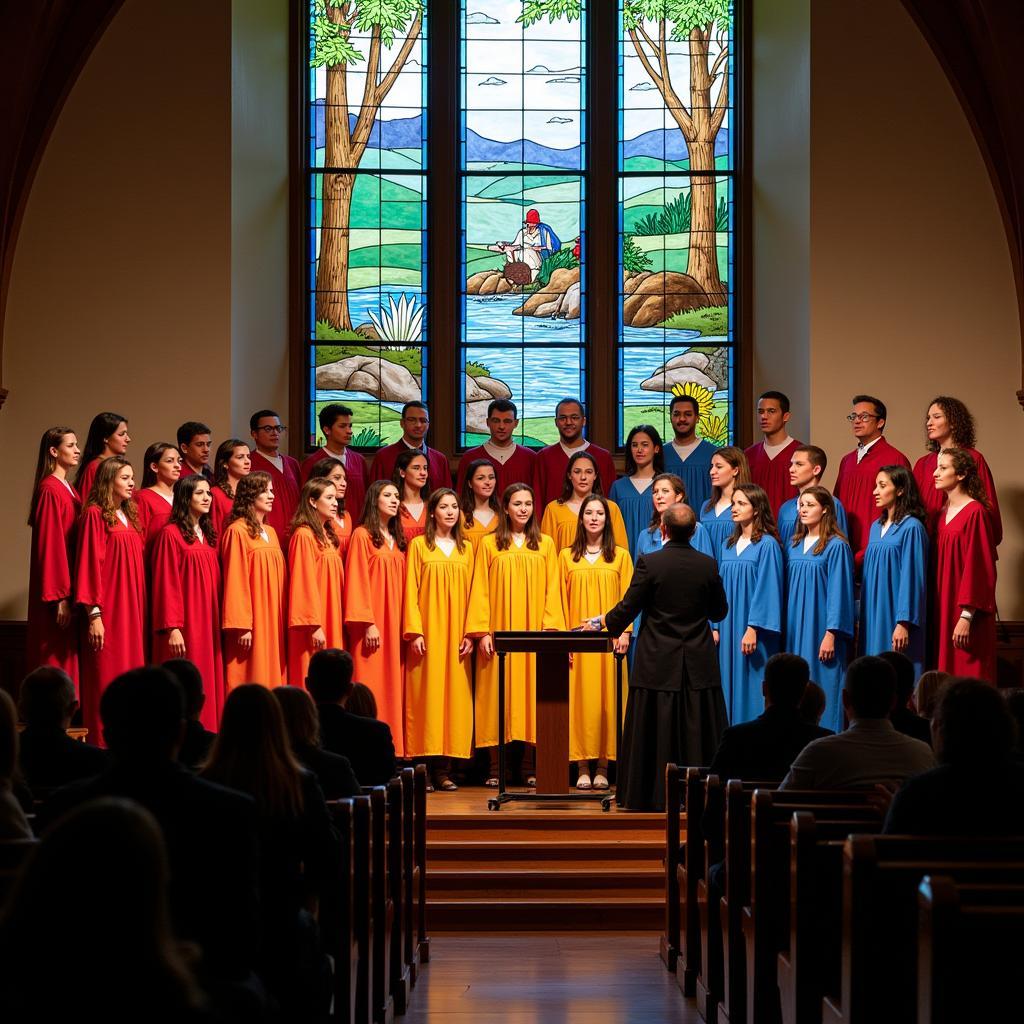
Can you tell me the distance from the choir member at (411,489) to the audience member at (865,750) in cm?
445

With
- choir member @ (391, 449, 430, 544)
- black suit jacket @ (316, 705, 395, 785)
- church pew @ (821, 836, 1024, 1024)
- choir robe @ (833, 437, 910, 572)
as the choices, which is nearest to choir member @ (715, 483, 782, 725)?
choir robe @ (833, 437, 910, 572)

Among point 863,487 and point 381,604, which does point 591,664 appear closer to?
point 381,604

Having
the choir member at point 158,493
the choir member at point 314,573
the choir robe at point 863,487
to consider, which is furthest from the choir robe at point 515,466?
the choir member at point 158,493

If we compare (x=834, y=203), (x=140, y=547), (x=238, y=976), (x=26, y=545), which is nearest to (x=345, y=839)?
(x=238, y=976)

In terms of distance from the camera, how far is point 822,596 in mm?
8195

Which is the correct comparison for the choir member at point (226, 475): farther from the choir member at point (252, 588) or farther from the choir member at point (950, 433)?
the choir member at point (950, 433)

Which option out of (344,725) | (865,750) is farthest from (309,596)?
(865,750)

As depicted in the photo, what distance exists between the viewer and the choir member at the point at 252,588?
8039 millimetres

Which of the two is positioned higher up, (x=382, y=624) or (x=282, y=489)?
(x=282, y=489)

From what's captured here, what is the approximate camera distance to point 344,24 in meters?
11.6

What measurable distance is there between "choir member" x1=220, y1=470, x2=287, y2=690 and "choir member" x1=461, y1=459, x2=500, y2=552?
45.6 inches

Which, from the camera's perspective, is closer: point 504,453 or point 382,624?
point 382,624

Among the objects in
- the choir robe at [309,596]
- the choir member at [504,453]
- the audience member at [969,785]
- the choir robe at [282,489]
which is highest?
the choir member at [504,453]

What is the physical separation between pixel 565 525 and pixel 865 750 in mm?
4592
